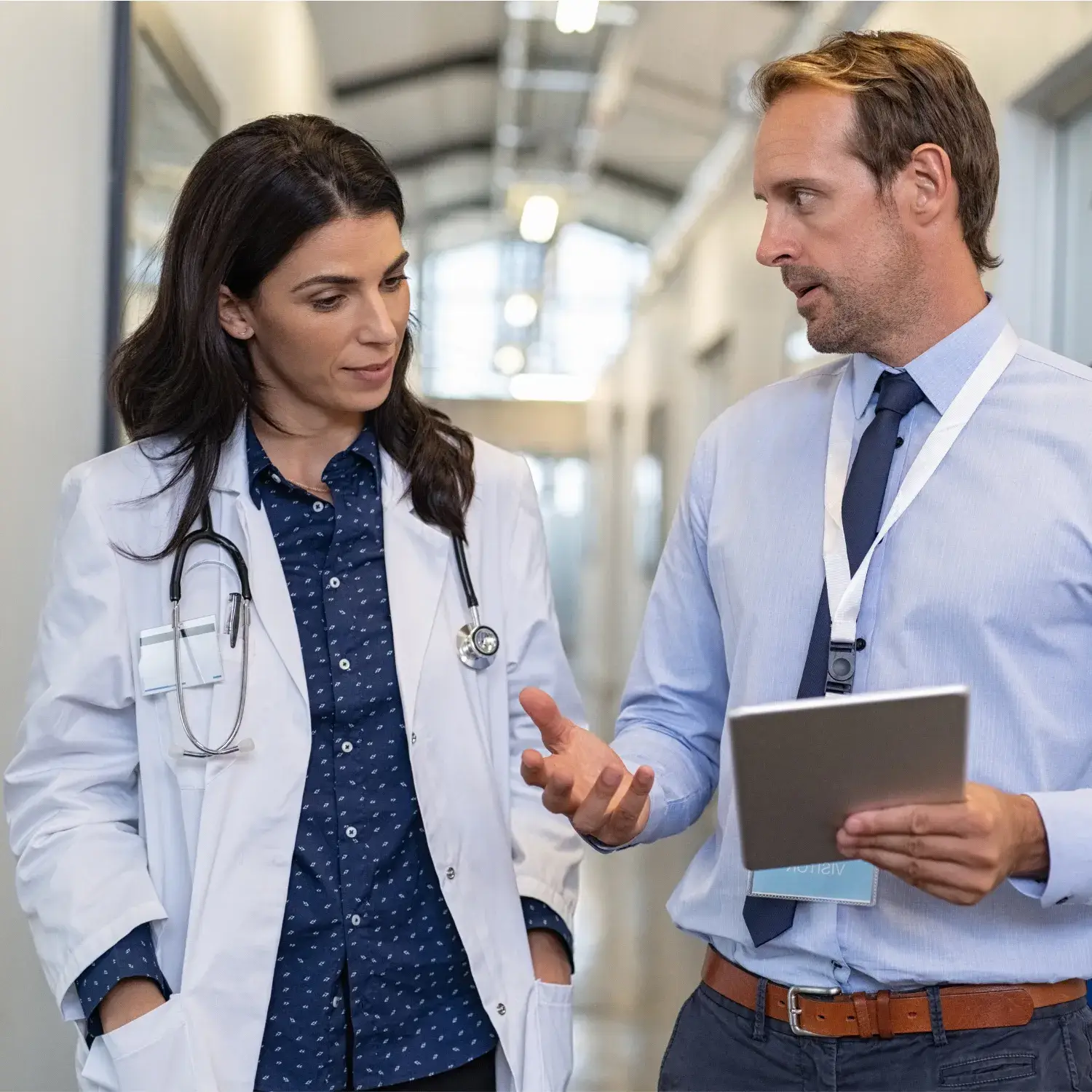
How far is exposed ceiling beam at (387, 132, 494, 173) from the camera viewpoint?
14.3m

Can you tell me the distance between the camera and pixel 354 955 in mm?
1613

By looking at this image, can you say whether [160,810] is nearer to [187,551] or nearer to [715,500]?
[187,551]

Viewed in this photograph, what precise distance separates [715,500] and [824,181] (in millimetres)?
438

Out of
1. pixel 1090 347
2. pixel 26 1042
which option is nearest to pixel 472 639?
pixel 26 1042

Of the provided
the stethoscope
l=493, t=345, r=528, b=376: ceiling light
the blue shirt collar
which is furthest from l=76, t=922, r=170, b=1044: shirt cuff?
l=493, t=345, r=528, b=376: ceiling light

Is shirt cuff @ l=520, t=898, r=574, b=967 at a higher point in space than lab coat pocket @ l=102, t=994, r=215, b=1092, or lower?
higher

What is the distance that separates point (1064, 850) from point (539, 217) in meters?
9.24

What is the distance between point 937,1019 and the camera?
1501 millimetres

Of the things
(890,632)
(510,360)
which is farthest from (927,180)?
(510,360)

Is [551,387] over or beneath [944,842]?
over

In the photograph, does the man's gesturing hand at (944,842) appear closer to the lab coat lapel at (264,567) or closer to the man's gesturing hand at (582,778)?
the man's gesturing hand at (582,778)

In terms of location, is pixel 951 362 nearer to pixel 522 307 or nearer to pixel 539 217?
pixel 539 217

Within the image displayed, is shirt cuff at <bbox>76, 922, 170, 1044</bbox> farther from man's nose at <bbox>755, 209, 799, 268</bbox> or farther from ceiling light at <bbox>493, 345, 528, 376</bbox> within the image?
ceiling light at <bbox>493, 345, 528, 376</bbox>

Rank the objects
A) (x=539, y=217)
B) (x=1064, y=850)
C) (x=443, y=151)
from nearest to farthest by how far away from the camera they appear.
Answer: (x=1064, y=850), (x=539, y=217), (x=443, y=151)
